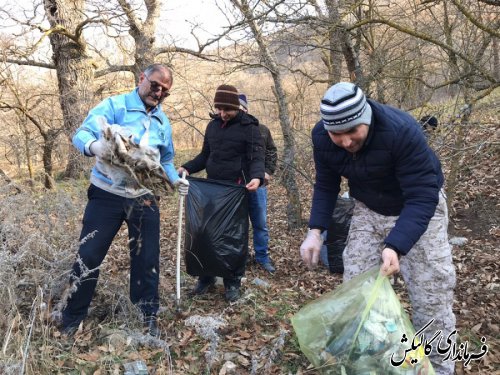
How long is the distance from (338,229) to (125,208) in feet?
7.33

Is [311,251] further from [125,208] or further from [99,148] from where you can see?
[99,148]

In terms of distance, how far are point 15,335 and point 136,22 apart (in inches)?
318

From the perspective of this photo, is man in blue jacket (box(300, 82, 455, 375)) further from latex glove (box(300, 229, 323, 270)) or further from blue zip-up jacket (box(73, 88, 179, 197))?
blue zip-up jacket (box(73, 88, 179, 197))

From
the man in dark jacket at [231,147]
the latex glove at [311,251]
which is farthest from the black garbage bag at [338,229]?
the latex glove at [311,251]

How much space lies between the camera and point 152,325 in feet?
9.71

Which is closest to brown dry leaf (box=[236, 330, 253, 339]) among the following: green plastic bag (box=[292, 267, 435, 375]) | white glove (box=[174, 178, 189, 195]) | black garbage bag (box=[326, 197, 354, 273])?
green plastic bag (box=[292, 267, 435, 375])

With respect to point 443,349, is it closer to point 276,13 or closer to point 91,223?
→ point 91,223

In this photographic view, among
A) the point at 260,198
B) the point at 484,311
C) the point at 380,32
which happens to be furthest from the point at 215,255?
the point at 380,32

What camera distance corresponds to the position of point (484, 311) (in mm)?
3373

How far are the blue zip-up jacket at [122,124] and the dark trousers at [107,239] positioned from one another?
85 millimetres

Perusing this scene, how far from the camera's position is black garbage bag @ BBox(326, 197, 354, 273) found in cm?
427

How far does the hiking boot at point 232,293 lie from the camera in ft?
11.8

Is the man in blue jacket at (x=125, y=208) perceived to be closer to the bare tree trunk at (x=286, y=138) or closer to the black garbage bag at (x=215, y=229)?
the black garbage bag at (x=215, y=229)

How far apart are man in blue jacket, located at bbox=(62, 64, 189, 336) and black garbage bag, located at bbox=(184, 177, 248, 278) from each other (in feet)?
2.08
